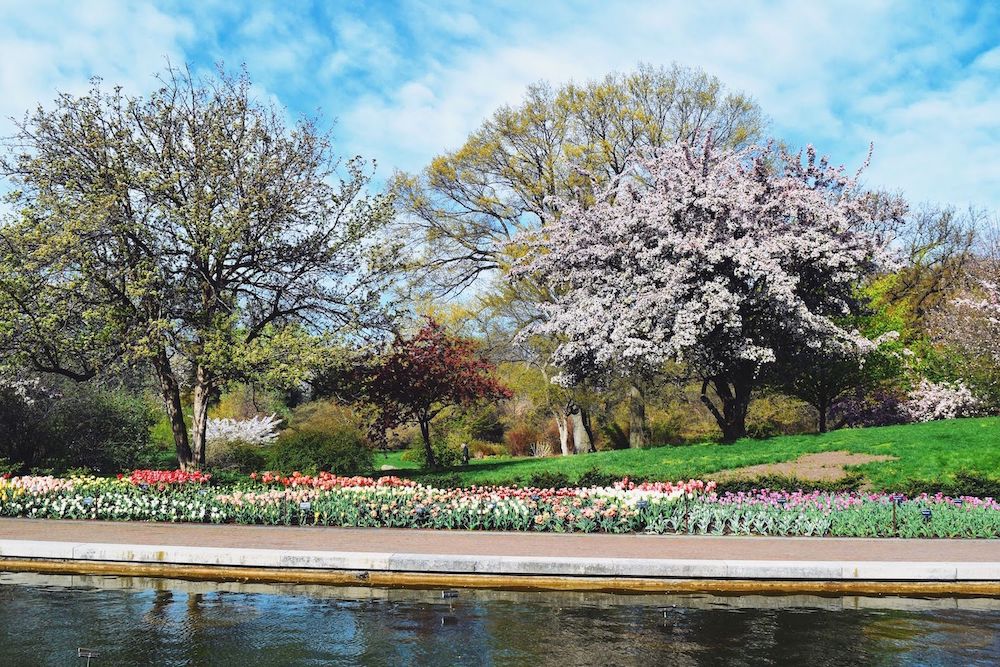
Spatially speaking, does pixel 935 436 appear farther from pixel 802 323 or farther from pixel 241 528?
pixel 241 528

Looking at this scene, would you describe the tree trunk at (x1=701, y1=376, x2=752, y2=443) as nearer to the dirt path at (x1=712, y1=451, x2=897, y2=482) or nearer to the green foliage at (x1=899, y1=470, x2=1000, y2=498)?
the dirt path at (x1=712, y1=451, x2=897, y2=482)

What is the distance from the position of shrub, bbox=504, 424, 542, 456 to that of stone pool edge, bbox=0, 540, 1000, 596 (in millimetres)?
29618

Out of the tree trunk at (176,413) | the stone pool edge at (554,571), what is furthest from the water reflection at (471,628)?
the tree trunk at (176,413)

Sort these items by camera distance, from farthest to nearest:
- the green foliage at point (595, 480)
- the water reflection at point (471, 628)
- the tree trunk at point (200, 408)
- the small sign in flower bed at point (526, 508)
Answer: the tree trunk at point (200, 408) < the green foliage at point (595, 480) < the small sign in flower bed at point (526, 508) < the water reflection at point (471, 628)

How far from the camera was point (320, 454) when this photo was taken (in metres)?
22.1

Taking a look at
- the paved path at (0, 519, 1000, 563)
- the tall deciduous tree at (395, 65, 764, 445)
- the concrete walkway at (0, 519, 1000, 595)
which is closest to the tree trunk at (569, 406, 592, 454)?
the tall deciduous tree at (395, 65, 764, 445)

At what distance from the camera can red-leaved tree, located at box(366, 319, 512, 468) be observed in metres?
23.5

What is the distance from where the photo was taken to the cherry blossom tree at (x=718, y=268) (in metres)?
21.8

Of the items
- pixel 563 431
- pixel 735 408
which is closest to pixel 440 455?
pixel 735 408

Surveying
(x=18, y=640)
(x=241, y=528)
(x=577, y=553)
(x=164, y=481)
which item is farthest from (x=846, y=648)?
(x=164, y=481)

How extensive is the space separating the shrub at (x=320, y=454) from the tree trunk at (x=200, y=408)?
196cm

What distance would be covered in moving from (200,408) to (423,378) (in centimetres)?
574

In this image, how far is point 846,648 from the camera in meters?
7.81

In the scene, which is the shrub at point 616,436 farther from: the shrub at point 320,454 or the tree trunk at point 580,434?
the shrub at point 320,454
